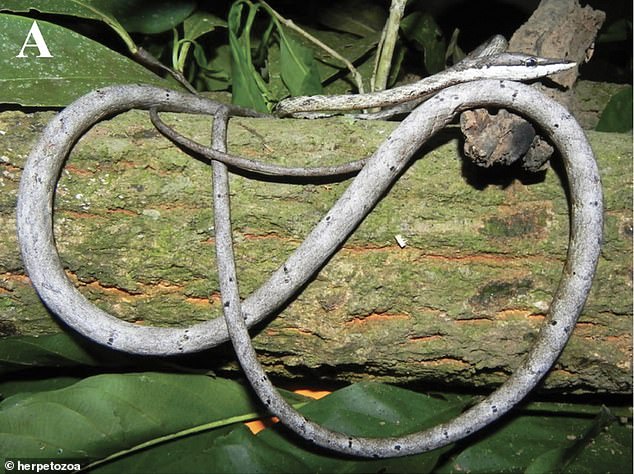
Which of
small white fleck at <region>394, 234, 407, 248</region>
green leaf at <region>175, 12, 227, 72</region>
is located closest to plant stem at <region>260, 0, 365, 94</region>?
green leaf at <region>175, 12, 227, 72</region>

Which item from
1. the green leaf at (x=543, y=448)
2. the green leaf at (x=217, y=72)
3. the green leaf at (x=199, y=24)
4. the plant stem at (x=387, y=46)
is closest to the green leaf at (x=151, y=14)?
the green leaf at (x=199, y=24)

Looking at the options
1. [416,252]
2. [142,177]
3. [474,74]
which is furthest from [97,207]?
[474,74]

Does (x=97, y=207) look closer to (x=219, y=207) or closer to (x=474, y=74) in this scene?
(x=219, y=207)

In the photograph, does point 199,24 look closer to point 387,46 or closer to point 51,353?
point 387,46

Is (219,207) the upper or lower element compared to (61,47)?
lower

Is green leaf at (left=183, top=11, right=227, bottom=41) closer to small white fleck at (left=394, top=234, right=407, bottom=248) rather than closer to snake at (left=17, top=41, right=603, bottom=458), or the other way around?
snake at (left=17, top=41, right=603, bottom=458)
